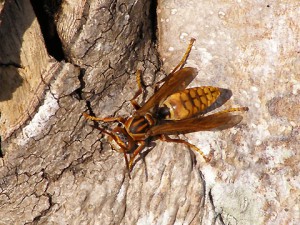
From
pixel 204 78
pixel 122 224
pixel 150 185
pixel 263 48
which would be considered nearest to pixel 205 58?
pixel 204 78

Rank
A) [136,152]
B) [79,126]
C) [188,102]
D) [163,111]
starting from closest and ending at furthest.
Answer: [79,126]
[136,152]
[188,102]
[163,111]

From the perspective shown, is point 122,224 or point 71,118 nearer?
point 71,118

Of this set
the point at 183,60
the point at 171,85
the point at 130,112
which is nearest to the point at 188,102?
the point at 171,85

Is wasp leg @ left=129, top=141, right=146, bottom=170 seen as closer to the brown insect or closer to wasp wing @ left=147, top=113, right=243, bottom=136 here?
the brown insect

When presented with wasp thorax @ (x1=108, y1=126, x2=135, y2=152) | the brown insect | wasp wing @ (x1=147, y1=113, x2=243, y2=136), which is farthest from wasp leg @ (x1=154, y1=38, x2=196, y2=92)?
wasp thorax @ (x1=108, y1=126, x2=135, y2=152)

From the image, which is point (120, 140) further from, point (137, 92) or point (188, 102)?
point (188, 102)

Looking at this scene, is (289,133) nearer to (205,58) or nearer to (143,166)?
(205,58)
